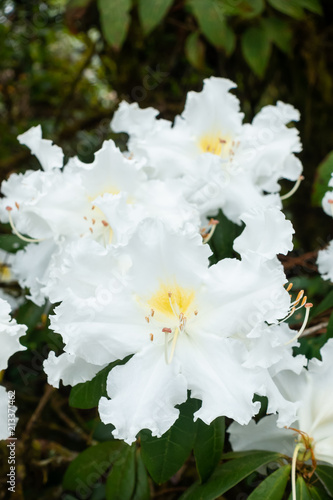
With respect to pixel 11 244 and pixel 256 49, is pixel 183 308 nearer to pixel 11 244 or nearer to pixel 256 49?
pixel 11 244

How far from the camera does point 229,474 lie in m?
0.94

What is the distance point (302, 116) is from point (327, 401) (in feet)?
4.49

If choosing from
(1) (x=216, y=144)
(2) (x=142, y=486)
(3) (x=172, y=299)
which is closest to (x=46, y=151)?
(1) (x=216, y=144)

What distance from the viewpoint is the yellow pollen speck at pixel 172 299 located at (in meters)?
0.88

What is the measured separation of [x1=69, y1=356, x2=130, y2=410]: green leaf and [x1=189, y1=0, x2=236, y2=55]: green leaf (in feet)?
3.40

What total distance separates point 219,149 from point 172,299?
475 mm

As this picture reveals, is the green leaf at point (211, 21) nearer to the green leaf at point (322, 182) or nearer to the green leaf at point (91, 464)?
the green leaf at point (322, 182)

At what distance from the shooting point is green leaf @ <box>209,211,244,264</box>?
1.16 metres

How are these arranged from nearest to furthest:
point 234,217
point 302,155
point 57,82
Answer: point 234,217, point 302,155, point 57,82

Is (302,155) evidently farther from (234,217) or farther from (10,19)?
(10,19)

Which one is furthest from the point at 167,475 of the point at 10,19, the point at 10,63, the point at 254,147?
the point at 10,63

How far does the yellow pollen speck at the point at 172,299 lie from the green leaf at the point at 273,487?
1.02 feet

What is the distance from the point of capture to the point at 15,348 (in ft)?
2.79

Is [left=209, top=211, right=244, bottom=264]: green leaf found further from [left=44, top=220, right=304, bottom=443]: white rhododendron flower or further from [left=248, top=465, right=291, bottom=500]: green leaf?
[left=248, top=465, right=291, bottom=500]: green leaf
